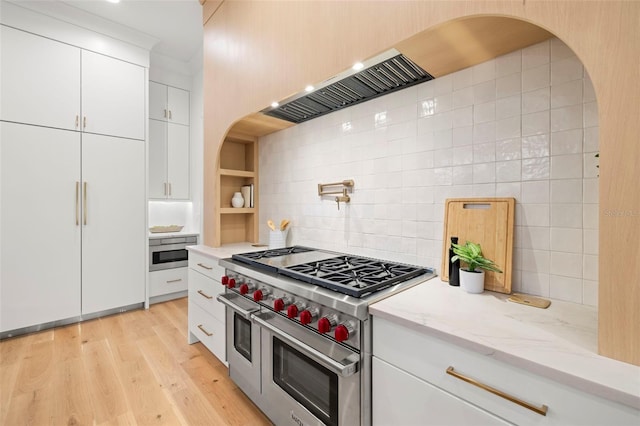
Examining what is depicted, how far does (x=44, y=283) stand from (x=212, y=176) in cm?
196

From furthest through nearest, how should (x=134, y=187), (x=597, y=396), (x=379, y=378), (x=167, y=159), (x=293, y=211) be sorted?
(x=167, y=159)
(x=134, y=187)
(x=293, y=211)
(x=379, y=378)
(x=597, y=396)

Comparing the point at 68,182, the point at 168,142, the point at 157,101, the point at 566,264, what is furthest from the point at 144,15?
the point at 566,264

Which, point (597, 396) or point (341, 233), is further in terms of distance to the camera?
point (341, 233)

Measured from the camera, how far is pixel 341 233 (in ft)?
6.41

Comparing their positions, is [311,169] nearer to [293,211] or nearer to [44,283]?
[293,211]

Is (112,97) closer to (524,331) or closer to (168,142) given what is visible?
(168,142)

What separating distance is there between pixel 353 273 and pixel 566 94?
1114 mm

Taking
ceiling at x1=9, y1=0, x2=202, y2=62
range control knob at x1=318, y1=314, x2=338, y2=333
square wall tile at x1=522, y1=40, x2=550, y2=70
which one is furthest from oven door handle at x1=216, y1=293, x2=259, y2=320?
ceiling at x1=9, y1=0, x2=202, y2=62

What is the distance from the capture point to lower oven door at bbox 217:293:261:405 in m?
1.57

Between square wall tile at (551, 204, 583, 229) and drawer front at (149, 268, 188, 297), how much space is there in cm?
373

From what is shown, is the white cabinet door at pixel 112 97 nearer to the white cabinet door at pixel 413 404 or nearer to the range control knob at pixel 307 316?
the range control knob at pixel 307 316

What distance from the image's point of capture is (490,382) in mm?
761

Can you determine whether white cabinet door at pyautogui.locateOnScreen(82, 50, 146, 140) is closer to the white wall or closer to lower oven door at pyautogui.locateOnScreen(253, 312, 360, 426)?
the white wall

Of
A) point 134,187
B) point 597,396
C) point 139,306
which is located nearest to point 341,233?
point 597,396
